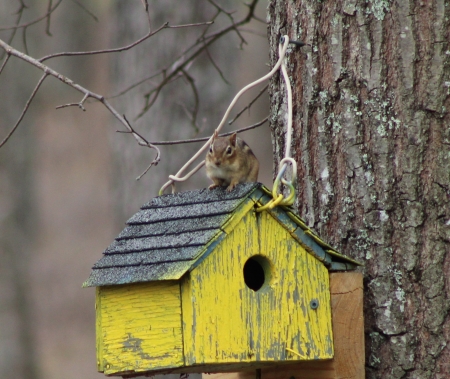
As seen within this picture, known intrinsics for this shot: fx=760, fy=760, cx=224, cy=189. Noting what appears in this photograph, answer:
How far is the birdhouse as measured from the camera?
2291mm

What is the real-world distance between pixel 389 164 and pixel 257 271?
0.61 m

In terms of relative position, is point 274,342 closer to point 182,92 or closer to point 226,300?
point 226,300

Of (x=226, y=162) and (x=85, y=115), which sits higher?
(x=85, y=115)

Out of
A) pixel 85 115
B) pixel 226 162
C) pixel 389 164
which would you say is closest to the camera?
pixel 389 164

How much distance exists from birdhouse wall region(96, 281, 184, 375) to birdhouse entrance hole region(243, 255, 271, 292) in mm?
326

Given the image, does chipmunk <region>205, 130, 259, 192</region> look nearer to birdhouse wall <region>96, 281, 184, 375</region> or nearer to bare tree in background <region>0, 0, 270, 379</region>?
bare tree in background <region>0, 0, 270, 379</region>

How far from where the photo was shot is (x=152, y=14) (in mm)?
5945

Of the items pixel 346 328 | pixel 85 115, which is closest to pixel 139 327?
pixel 346 328

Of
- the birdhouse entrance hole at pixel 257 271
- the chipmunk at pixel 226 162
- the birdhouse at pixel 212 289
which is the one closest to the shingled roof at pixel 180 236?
the birdhouse at pixel 212 289

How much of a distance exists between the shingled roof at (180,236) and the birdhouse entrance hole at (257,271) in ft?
0.45

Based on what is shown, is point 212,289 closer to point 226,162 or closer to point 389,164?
point 226,162

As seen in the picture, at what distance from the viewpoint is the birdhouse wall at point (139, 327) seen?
2301mm

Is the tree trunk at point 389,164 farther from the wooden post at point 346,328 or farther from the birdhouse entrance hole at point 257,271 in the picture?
the birdhouse entrance hole at point 257,271

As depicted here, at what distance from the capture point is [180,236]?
2410mm
